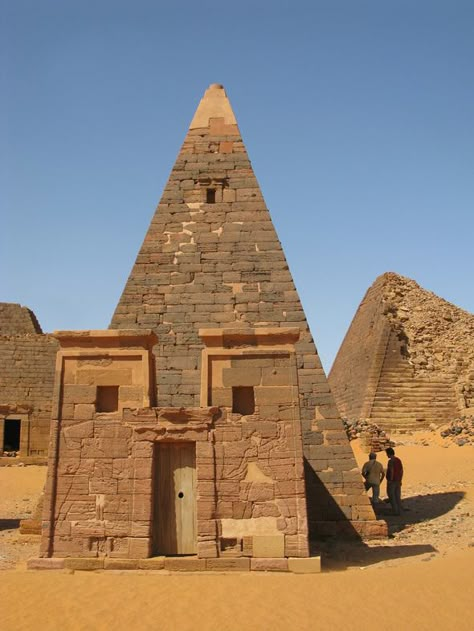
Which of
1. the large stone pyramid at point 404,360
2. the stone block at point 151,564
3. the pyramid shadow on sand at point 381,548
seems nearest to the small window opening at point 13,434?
the large stone pyramid at point 404,360

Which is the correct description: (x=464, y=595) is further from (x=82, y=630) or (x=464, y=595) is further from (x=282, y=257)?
(x=282, y=257)

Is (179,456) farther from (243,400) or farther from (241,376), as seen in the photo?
(241,376)

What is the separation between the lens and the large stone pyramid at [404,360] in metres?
34.1

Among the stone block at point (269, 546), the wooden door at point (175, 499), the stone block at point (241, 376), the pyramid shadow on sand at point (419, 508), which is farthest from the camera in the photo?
the pyramid shadow on sand at point (419, 508)

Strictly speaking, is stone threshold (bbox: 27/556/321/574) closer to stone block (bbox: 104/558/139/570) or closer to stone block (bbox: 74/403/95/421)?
stone block (bbox: 104/558/139/570)

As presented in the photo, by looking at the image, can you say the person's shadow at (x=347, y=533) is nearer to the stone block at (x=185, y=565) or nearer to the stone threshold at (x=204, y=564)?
the stone threshold at (x=204, y=564)

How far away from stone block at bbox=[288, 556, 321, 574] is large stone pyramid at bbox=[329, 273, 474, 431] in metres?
25.1

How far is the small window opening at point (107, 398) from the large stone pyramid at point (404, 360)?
82.7 ft

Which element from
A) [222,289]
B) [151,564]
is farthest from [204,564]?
[222,289]

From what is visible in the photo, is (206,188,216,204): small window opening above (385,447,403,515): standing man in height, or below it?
above

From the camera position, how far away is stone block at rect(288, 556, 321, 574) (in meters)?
8.12

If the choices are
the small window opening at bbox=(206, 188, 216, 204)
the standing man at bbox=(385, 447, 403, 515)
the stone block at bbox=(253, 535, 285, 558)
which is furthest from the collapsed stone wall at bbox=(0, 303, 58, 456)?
the stone block at bbox=(253, 535, 285, 558)

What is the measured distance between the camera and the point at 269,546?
325 inches

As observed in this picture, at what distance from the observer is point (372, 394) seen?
33.7 m
